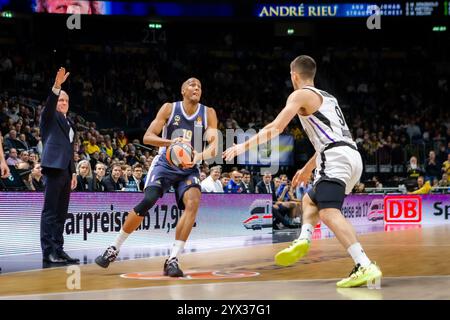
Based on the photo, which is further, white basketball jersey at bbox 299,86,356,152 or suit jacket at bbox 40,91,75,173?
suit jacket at bbox 40,91,75,173

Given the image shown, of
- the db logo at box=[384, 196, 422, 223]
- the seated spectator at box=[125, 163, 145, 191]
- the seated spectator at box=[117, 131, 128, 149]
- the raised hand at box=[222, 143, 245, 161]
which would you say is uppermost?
the seated spectator at box=[117, 131, 128, 149]

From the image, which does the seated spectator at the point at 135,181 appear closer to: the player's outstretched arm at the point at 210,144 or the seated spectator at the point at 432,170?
the player's outstretched arm at the point at 210,144

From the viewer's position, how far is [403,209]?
1966 cm

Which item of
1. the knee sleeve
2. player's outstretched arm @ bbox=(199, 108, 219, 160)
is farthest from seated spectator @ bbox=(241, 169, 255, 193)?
the knee sleeve

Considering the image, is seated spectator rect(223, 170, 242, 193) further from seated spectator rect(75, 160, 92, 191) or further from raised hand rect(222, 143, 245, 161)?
raised hand rect(222, 143, 245, 161)

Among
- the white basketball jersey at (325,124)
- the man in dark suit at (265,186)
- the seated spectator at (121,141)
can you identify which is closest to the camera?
the white basketball jersey at (325,124)

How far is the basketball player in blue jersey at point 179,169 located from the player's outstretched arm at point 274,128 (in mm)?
1378

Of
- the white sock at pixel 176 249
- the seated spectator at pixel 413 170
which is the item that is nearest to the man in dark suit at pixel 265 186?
the seated spectator at pixel 413 170

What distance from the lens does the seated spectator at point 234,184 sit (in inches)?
604

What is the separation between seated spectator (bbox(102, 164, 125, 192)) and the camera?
11875mm

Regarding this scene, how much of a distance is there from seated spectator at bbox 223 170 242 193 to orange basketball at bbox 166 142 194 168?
Result: 821cm

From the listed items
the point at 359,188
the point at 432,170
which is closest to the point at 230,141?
the point at 359,188

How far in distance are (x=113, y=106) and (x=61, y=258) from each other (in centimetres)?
1506
